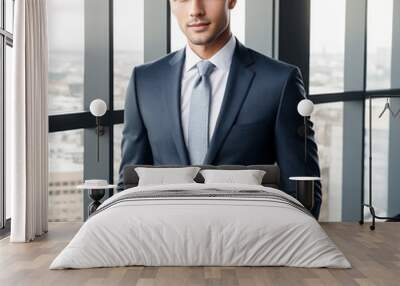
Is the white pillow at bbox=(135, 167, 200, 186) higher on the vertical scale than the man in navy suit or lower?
lower

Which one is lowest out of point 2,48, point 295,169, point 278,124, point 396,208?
point 396,208

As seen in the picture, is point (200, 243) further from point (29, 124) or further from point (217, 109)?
point (217, 109)

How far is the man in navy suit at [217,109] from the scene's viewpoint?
21.4 ft

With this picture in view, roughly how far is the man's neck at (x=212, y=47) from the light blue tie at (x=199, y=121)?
0.25 m

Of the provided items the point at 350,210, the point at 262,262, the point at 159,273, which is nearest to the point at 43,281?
the point at 159,273

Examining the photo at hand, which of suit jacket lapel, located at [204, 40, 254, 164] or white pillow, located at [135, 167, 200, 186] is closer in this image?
white pillow, located at [135, 167, 200, 186]

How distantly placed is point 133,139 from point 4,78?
4.50 feet

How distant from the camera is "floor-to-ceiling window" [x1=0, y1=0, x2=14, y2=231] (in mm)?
6270

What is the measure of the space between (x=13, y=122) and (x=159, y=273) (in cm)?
234

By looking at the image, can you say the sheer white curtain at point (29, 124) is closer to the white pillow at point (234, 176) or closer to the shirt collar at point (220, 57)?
the shirt collar at point (220, 57)

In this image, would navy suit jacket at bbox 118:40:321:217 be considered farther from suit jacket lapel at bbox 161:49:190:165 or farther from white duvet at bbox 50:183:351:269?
white duvet at bbox 50:183:351:269

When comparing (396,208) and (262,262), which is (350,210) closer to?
(396,208)

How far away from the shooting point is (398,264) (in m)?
4.65

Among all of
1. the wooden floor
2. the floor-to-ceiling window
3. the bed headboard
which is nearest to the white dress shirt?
the bed headboard
